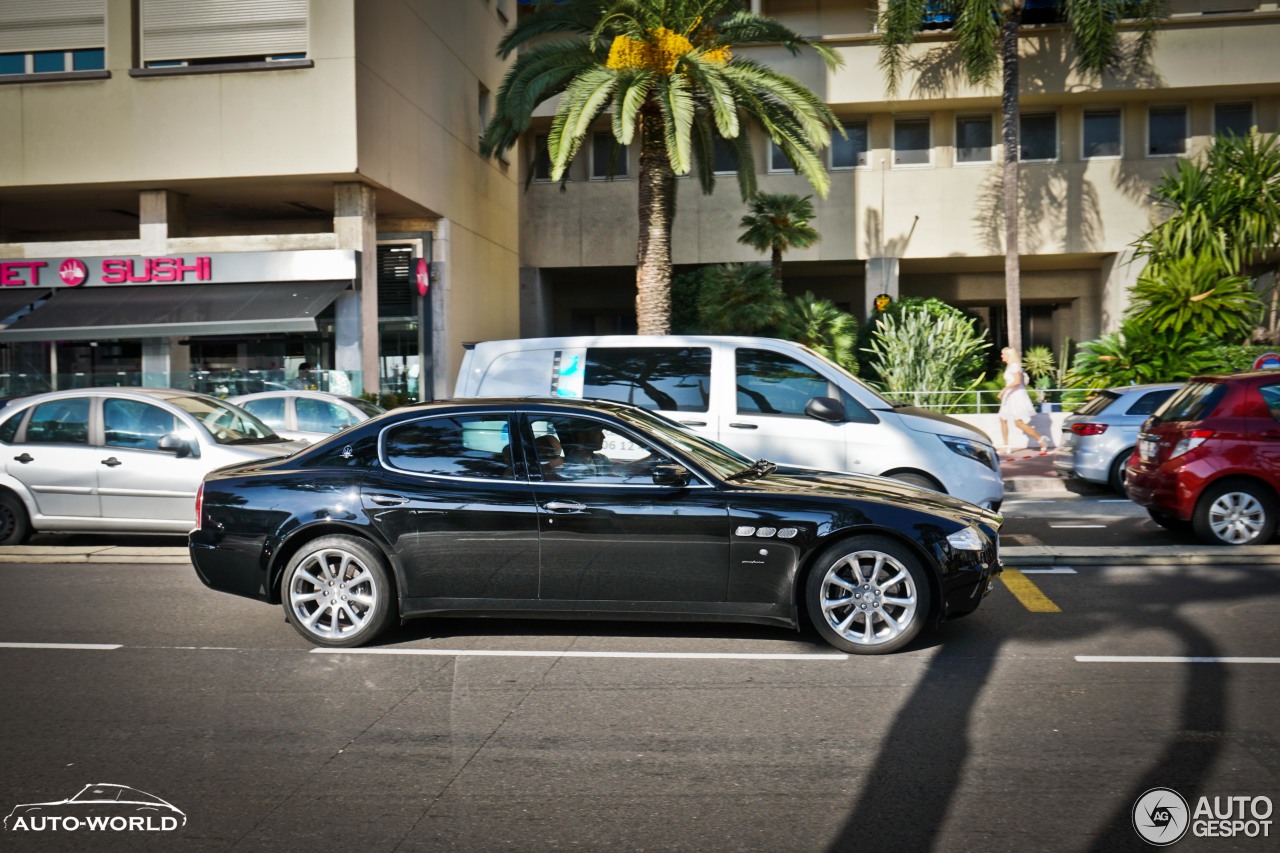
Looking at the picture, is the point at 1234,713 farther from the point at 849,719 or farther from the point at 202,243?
the point at 202,243

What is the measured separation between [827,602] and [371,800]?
9.82 feet

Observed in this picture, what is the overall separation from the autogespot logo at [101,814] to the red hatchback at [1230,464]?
8581 millimetres

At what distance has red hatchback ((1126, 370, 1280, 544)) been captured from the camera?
31.9ft

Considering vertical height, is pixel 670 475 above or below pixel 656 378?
below

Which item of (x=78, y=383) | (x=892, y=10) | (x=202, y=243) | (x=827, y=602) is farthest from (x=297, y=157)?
(x=827, y=602)

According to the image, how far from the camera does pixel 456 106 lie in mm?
27000

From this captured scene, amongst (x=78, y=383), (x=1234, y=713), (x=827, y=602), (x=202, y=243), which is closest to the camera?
(x=1234, y=713)

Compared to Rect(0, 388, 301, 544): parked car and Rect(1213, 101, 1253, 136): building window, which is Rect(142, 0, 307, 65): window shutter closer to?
Rect(0, 388, 301, 544): parked car

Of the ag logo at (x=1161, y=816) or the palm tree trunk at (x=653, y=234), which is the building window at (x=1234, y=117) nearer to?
the palm tree trunk at (x=653, y=234)

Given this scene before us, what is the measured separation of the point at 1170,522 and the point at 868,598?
18.5 ft

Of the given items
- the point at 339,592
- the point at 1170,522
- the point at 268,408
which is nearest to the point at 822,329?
the point at 268,408

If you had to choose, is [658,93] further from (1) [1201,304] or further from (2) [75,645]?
(2) [75,645]

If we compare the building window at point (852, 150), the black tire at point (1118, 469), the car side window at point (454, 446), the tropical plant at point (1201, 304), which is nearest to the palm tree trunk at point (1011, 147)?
the tropical plant at point (1201, 304)

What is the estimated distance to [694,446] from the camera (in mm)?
7211
